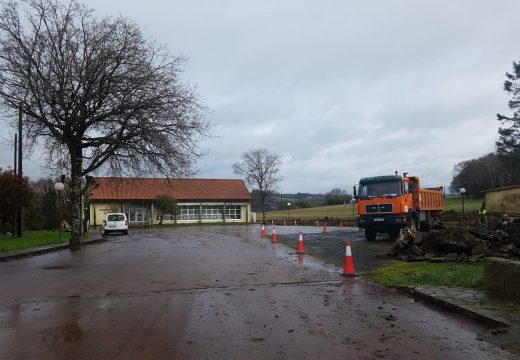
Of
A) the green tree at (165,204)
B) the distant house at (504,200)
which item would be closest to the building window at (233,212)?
the green tree at (165,204)

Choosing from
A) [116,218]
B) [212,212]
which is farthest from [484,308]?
[212,212]

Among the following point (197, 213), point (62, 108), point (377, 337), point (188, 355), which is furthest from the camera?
point (197, 213)

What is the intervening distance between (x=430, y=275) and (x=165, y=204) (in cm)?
4970

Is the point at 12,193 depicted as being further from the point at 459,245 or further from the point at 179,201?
the point at 179,201

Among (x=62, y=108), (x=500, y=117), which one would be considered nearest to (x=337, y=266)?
(x=62, y=108)

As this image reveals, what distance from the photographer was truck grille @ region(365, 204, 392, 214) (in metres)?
21.7

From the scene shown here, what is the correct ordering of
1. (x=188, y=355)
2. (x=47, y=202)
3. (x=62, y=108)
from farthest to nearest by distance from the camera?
1. (x=47, y=202)
2. (x=62, y=108)
3. (x=188, y=355)

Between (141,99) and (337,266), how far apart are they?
42.5 feet

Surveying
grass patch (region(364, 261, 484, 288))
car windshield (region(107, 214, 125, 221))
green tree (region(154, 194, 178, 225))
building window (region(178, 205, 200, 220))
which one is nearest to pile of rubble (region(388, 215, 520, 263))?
grass patch (region(364, 261, 484, 288))

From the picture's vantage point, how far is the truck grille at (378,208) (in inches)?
855

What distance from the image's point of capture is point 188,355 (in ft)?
17.7

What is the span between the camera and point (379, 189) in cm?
2223

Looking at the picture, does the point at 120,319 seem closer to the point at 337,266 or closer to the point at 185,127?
the point at 337,266

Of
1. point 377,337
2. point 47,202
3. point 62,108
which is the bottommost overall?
point 377,337
